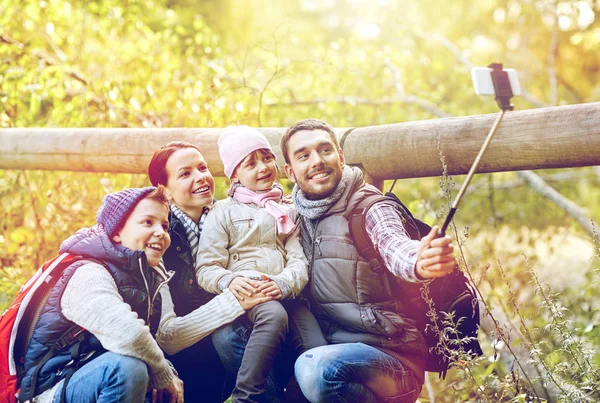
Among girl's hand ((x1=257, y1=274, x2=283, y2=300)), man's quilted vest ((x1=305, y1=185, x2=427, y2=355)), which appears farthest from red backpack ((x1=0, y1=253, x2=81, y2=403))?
man's quilted vest ((x1=305, y1=185, x2=427, y2=355))

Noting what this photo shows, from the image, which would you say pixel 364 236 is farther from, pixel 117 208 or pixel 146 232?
pixel 117 208

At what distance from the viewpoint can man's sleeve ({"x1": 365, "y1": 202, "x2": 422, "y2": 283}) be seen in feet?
7.52

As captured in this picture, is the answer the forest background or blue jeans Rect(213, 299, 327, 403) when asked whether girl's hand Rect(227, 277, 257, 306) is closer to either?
blue jeans Rect(213, 299, 327, 403)

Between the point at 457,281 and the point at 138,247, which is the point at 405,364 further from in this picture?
the point at 138,247

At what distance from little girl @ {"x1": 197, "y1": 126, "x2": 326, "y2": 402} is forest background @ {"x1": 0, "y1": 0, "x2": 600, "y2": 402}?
0.63 meters

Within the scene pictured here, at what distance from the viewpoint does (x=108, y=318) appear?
230 cm

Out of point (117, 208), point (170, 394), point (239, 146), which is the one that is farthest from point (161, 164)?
point (170, 394)

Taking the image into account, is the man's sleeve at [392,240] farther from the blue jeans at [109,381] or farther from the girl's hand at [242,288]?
the blue jeans at [109,381]

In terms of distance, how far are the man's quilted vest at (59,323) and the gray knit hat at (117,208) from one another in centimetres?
15

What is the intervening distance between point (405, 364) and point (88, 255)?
1.21m

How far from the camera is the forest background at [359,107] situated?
12.3 ft

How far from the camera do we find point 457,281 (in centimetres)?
253

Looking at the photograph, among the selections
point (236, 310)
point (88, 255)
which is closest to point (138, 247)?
point (88, 255)

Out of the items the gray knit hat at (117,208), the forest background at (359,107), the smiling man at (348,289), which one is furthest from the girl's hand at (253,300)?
the forest background at (359,107)
